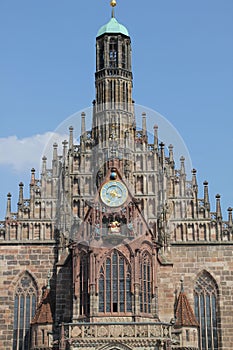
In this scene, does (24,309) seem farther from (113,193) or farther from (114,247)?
(113,193)

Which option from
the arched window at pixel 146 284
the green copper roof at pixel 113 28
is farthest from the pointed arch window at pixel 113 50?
the arched window at pixel 146 284

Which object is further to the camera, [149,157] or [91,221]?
[149,157]

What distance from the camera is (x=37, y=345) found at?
53094mm

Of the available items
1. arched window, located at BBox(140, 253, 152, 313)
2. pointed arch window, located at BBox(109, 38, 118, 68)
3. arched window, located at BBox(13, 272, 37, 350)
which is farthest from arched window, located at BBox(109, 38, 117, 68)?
arched window, located at BBox(13, 272, 37, 350)

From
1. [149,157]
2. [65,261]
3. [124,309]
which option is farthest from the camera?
[149,157]

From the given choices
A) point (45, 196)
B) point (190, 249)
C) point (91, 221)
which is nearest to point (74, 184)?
point (45, 196)

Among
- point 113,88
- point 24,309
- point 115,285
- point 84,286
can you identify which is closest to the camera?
point 115,285

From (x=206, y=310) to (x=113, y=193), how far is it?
1100 cm

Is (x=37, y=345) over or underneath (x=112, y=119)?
underneath

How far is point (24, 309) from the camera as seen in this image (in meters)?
57.2

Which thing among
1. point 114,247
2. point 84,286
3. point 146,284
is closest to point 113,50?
point 114,247

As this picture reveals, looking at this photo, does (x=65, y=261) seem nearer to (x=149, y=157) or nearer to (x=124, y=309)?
(x=124, y=309)

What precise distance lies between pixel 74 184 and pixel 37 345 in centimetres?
1266

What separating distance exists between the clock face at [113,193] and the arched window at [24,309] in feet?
27.7
